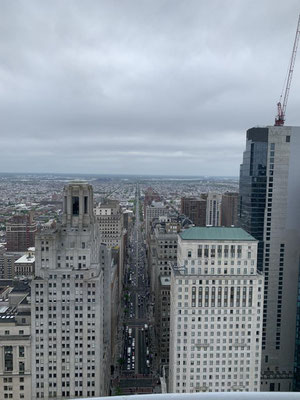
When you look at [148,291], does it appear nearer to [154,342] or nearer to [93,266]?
[154,342]

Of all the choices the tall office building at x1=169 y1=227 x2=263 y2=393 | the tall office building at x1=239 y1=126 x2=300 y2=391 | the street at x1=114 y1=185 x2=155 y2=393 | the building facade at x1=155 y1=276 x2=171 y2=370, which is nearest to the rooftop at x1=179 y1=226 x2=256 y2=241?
the tall office building at x1=169 y1=227 x2=263 y2=393

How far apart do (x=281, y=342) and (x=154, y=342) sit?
44177mm

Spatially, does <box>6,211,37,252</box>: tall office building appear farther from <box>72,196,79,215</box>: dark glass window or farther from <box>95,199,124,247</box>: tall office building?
<box>72,196,79,215</box>: dark glass window

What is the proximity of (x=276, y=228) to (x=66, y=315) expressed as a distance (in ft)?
181

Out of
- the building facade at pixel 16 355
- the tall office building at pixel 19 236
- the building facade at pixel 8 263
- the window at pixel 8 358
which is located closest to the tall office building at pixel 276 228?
the building facade at pixel 16 355

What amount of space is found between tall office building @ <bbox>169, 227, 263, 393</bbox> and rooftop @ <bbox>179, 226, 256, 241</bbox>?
19 centimetres

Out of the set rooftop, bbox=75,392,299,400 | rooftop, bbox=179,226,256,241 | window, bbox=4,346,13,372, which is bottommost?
window, bbox=4,346,13,372

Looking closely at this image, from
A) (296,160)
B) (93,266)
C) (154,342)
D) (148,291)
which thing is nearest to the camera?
(93,266)

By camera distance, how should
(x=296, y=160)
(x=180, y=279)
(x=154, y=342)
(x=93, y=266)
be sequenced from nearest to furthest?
1. (x=180, y=279)
2. (x=93, y=266)
3. (x=296, y=160)
4. (x=154, y=342)

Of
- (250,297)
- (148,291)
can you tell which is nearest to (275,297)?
(250,297)

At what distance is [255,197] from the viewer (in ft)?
301

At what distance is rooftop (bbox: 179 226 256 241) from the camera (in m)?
66.2

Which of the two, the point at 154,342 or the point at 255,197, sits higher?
the point at 255,197

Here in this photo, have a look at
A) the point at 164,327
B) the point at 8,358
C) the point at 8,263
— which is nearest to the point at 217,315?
the point at 8,358
